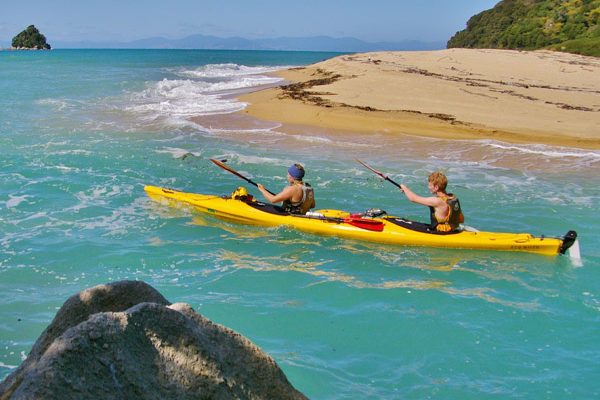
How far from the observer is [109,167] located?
9.98m

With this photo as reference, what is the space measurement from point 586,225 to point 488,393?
4810 mm

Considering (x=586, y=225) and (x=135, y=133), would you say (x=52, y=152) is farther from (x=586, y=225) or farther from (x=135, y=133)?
(x=586, y=225)

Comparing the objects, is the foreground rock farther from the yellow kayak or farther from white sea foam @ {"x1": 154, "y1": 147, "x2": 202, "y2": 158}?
white sea foam @ {"x1": 154, "y1": 147, "x2": 202, "y2": 158}

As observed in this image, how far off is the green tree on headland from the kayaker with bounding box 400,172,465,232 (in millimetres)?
129863

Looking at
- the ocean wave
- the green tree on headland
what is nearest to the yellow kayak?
the ocean wave

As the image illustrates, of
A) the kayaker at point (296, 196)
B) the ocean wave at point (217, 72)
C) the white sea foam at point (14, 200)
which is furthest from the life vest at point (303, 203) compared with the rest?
the ocean wave at point (217, 72)

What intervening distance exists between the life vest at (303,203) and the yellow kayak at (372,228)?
0.10 m

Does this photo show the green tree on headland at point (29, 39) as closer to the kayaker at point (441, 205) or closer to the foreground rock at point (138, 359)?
the kayaker at point (441, 205)

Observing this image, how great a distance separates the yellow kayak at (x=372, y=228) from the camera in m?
6.05

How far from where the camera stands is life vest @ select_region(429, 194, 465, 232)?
20.2ft

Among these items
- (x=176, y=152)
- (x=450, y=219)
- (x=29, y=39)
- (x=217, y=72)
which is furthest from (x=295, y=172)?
(x=29, y=39)

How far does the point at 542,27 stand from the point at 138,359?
43.6m

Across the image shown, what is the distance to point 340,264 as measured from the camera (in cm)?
A: 582

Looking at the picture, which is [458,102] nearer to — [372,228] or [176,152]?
[176,152]
